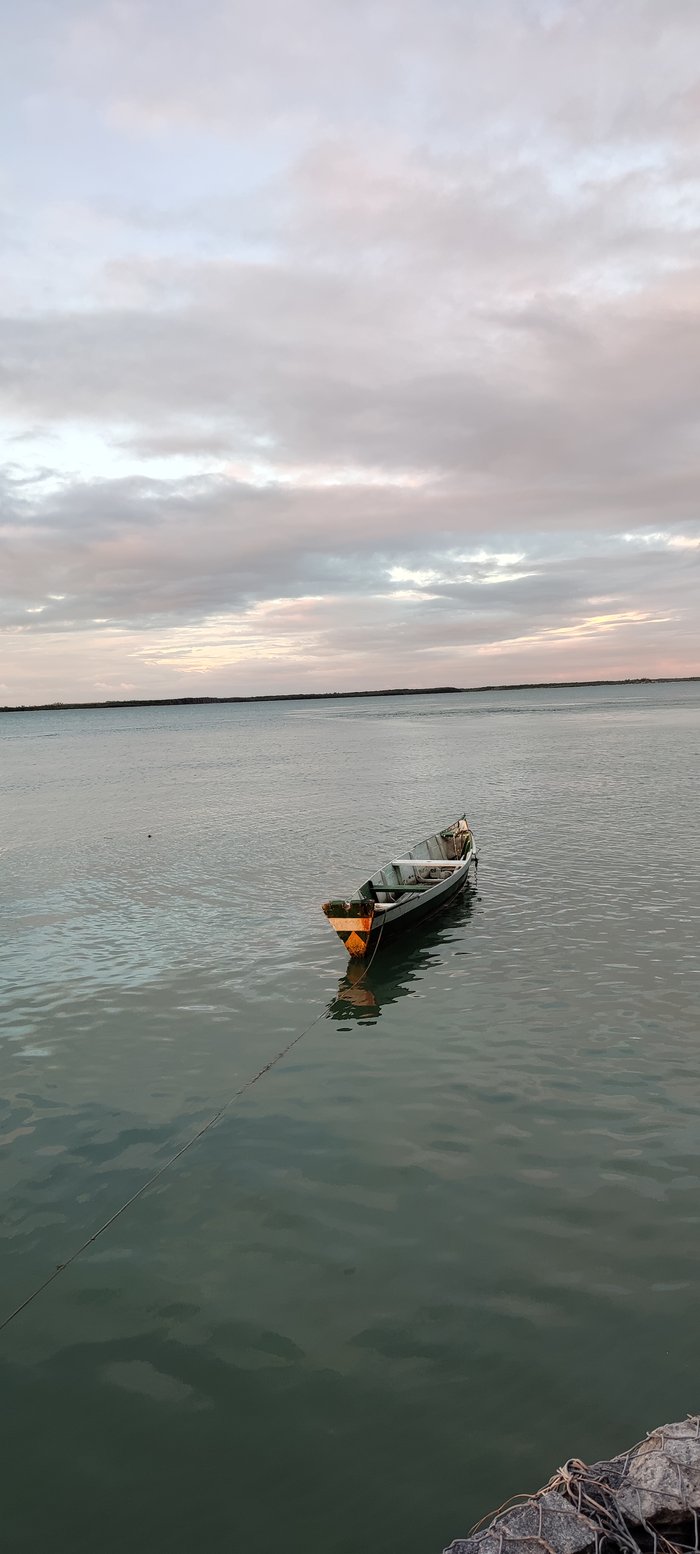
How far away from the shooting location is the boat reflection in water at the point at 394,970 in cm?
1642

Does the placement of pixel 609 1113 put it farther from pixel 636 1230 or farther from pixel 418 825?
pixel 418 825

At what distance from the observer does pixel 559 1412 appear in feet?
23.0

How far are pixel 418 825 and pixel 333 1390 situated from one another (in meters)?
30.1

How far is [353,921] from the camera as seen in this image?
18.4 metres

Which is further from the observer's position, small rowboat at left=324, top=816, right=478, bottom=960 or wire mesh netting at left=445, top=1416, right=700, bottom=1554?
small rowboat at left=324, top=816, right=478, bottom=960

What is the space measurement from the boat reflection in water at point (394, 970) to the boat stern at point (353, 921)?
50cm

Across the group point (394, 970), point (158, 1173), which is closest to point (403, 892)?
point (394, 970)

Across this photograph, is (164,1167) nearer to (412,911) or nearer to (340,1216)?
(340,1216)

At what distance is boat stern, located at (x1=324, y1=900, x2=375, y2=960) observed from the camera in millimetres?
18359

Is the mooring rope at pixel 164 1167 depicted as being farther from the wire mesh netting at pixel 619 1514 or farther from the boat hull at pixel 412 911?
the wire mesh netting at pixel 619 1514

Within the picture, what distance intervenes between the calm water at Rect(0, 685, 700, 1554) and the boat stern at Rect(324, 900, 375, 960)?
745 millimetres

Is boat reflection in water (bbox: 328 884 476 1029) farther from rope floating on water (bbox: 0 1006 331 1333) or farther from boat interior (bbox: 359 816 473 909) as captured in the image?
rope floating on water (bbox: 0 1006 331 1333)

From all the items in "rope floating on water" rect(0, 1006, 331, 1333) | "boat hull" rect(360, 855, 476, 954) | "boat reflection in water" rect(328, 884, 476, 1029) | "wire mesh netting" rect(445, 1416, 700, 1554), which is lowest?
"rope floating on water" rect(0, 1006, 331, 1333)

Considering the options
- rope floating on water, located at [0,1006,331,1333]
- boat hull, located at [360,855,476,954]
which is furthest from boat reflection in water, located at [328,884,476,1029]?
rope floating on water, located at [0,1006,331,1333]
